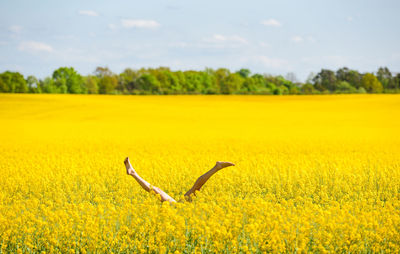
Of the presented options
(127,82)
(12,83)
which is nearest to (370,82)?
(127,82)

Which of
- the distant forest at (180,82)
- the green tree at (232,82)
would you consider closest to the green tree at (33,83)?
the distant forest at (180,82)

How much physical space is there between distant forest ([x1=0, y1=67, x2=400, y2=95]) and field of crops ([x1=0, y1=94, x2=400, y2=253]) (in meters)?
37.7

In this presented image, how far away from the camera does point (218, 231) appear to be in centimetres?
485

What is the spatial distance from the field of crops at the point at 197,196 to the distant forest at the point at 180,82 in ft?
124

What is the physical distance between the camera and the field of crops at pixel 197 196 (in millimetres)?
5184

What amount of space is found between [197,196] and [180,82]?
223ft

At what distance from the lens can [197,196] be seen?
704cm

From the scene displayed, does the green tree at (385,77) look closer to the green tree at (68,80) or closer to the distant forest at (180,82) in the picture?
the distant forest at (180,82)

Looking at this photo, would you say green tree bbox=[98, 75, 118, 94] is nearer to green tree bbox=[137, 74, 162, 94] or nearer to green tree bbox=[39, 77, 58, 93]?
green tree bbox=[137, 74, 162, 94]

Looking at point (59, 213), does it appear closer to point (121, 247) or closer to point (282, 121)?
point (121, 247)

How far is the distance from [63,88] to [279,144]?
54.5 m

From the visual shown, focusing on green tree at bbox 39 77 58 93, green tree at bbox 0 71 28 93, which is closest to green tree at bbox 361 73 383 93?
green tree at bbox 39 77 58 93

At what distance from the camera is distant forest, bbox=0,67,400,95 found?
191 ft

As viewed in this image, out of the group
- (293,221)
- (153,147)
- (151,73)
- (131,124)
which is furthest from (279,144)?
(151,73)
